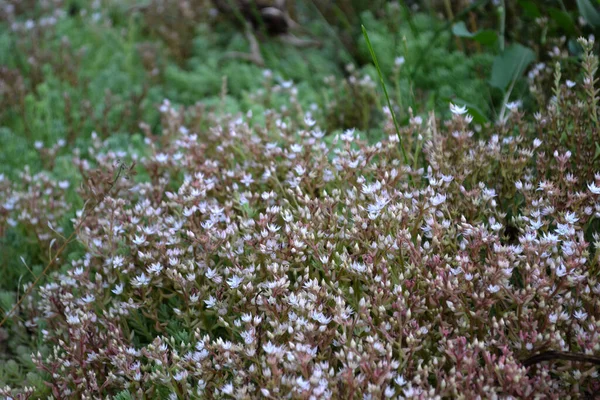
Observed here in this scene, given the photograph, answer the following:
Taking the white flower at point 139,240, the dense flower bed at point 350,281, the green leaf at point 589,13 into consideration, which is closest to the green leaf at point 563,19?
the green leaf at point 589,13

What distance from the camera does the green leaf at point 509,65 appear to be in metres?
3.94

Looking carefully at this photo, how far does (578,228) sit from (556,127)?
78 centimetres

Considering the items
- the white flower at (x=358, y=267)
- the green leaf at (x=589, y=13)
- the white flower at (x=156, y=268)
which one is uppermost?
the green leaf at (x=589, y=13)

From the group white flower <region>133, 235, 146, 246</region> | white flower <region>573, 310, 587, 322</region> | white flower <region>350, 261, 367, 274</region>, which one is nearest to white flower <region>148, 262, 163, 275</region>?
white flower <region>133, 235, 146, 246</region>

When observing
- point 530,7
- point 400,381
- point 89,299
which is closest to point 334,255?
point 400,381

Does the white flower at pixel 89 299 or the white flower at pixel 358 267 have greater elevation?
the white flower at pixel 358 267

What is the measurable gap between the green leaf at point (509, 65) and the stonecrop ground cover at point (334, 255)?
0.01m

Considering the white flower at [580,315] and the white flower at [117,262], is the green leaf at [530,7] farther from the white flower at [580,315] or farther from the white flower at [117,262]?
the white flower at [117,262]

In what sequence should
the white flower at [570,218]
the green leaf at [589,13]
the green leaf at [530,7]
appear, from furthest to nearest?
the green leaf at [530,7] → the green leaf at [589,13] → the white flower at [570,218]

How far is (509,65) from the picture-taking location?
3.98 metres

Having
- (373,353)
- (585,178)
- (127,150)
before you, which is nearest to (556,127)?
(585,178)

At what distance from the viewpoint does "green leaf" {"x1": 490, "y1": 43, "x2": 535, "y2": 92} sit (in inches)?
155

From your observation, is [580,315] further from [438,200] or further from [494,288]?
[438,200]

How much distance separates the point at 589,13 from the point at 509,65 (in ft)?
1.76
